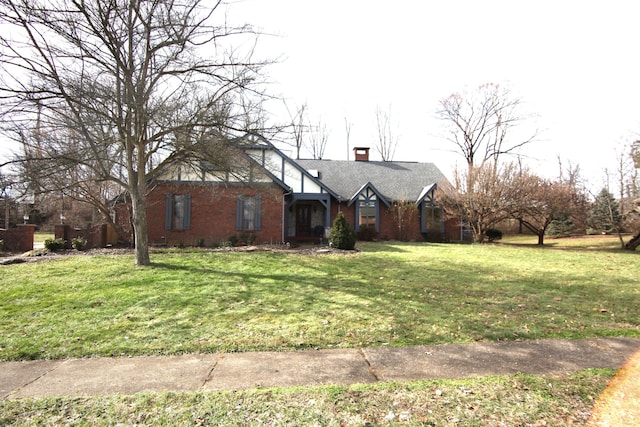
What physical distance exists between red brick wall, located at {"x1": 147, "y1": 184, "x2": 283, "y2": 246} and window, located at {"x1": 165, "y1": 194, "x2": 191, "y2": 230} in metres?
0.18

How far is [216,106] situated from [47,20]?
395 centimetres

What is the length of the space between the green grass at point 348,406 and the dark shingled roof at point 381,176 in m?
19.1

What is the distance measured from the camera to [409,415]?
9.15 ft

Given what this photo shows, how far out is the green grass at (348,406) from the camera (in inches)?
108

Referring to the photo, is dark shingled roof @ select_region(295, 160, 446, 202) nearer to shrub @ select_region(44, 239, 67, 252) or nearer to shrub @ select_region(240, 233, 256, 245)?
shrub @ select_region(240, 233, 256, 245)

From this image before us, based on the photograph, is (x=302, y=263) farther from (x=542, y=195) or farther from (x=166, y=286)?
(x=542, y=195)

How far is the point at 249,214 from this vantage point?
17.9 m

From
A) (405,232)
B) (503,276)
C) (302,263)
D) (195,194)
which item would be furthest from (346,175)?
(503,276)

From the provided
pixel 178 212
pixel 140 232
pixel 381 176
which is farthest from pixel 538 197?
pixel 140 232

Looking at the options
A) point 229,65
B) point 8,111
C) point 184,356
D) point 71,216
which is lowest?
point 184,356

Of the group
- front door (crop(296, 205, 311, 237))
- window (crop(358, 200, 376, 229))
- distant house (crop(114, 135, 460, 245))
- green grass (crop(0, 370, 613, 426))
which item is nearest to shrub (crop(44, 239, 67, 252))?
distant house (crop(114, 135, 460, 245))

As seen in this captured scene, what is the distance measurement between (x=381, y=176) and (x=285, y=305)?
1962 centimetres

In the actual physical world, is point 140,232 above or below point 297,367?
above

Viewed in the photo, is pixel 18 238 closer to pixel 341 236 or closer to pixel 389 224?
pixel 341 236
